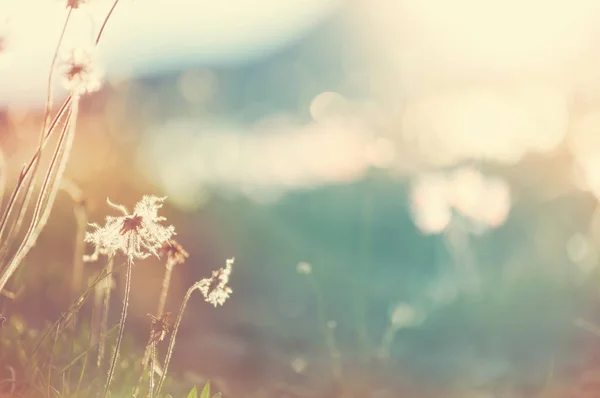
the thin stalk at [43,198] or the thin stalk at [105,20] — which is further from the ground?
the thin stalk at [105,20]

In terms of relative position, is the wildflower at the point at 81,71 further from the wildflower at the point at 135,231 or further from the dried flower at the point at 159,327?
the dried flower at the point at 159,327

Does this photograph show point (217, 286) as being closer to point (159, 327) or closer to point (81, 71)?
point (159, 327)

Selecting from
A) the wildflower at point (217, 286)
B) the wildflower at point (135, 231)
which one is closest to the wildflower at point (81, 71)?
the wildflower at point (135, 231)

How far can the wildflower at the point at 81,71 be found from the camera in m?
1.18

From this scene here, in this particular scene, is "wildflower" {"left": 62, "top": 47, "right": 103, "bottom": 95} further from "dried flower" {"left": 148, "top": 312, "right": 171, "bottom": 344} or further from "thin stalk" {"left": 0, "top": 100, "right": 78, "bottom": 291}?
"dried flower" {"left": 148, "top": 312, "right": 171, "bottom": 344}

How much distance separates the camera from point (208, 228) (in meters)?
3.43

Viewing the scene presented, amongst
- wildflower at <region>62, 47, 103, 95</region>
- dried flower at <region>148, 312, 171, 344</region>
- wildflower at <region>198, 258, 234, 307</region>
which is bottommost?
dried flower at <region>148, 312, 171, 344</region>

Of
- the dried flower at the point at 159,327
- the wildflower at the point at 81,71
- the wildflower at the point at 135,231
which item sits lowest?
the dried flower at the point at 159,327

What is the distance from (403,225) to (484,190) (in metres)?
0.83

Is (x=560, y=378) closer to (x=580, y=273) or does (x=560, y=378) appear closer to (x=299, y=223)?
(x=580, y=273)

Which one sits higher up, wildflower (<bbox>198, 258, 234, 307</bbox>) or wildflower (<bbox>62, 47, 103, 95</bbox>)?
wildflower (<bbox>62, 47, 103, 95</bbox>)

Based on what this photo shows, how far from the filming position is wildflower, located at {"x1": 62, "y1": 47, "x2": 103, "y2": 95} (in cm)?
118

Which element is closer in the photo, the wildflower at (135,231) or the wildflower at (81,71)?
the wildflower at (135,231)

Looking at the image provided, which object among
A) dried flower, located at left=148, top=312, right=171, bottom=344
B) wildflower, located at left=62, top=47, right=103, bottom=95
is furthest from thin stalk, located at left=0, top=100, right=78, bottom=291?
dried flower, located at left=148, top=312, right=171, bottom=344
